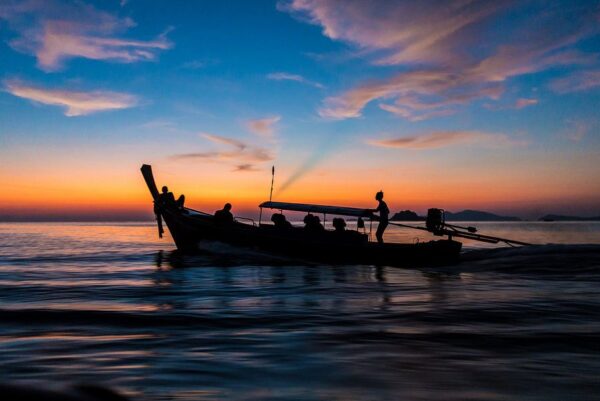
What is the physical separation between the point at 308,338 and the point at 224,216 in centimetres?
1798

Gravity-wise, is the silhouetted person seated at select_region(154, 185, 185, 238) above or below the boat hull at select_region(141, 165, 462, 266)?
above

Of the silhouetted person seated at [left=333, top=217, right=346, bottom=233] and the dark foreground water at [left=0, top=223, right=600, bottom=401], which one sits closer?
the dark foreground water at [left=0, top=223, right=600, bottom=401]

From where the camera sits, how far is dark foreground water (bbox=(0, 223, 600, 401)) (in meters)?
4.83

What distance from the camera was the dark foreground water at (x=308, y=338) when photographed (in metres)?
4.83

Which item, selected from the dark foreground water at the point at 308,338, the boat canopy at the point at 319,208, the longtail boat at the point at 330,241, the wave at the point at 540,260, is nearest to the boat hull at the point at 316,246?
the longtail boat at the point at 330,241

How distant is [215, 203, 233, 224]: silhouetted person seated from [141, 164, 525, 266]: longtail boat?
15cm

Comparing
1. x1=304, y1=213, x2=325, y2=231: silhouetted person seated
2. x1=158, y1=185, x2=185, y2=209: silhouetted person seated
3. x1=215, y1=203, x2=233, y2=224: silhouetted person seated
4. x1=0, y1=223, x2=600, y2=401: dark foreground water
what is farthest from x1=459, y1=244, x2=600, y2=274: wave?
x1=158, y1=185, x2=185, y2=209: silhouetted person seated

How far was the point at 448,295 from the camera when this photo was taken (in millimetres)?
12102

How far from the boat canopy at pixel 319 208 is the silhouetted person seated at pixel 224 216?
2.29 metres

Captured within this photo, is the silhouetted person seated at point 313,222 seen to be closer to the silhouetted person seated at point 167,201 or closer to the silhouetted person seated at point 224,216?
the silhouetted person seated at point 224,216

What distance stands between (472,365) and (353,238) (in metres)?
16.5

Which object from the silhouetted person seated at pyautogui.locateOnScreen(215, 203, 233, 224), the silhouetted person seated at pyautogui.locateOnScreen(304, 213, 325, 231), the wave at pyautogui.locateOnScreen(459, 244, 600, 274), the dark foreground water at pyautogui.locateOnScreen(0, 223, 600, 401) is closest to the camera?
the dark foreground water at pyautogui.locateOnScreen(0, 223, 600, 401)

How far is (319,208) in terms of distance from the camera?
21969mm

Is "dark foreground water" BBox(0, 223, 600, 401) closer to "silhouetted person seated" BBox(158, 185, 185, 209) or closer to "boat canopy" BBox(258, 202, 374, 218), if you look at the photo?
"boat canopy" BBox(258, 202, 374, 218)
